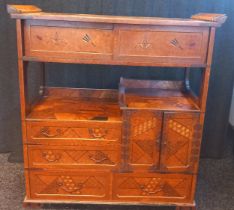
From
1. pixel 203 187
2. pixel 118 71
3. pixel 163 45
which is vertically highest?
pixel 163 45

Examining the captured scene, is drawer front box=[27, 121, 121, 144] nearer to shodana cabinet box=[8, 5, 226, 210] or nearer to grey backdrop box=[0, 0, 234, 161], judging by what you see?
shodana cabinet box=[8, 5, 226, 210]

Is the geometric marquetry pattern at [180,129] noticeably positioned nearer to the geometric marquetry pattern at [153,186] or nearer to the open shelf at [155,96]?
the open shelf at [155,96]

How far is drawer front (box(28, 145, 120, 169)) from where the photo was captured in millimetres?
1613

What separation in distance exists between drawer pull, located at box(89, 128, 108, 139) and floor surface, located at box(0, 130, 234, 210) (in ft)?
1.58

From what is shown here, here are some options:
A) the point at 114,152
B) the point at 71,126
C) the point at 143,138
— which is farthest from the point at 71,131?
the point at 143,138

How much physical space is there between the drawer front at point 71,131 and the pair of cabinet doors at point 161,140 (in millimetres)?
78

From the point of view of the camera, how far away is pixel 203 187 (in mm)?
2018

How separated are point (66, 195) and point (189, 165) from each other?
70 cm

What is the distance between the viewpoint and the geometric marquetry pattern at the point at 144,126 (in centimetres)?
158

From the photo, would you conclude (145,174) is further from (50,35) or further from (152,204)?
(50,35)

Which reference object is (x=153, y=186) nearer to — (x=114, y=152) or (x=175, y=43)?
(x=114, y=152)

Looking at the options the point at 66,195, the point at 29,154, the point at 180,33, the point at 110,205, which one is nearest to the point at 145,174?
the point at 110,205

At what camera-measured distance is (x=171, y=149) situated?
5.33ft

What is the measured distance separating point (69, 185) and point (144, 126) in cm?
53
